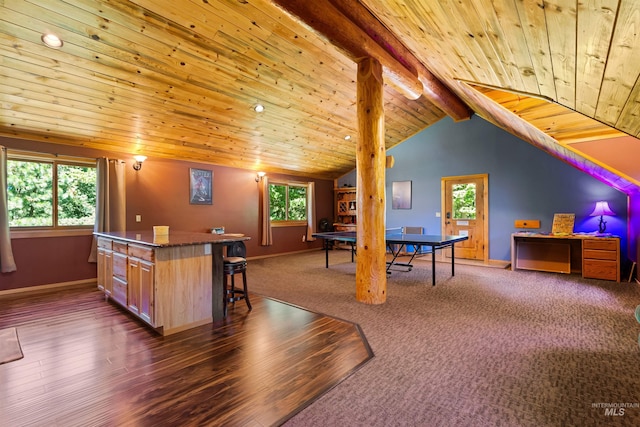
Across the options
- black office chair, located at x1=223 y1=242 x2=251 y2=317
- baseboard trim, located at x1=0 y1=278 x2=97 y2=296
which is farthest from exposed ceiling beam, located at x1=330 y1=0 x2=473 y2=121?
baseboard trim, located at x1=0 y1=278 x2=97 y2=296

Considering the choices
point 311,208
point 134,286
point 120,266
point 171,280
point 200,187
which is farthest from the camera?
point 311,208

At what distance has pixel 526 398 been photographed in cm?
175

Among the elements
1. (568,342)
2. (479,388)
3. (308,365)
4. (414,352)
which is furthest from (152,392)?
(568,342)

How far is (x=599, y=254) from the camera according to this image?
4.69 m

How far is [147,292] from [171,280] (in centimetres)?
28

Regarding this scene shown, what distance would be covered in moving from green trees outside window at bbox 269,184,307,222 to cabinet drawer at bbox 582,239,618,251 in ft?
19.8

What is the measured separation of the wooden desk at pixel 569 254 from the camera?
4.61 metres

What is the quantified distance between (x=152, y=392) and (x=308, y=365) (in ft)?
3.33

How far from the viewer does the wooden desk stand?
4605 millimetres

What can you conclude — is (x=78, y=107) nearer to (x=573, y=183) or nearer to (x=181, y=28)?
(x=181, y=28)

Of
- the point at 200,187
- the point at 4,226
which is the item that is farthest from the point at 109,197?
the point at 200,187

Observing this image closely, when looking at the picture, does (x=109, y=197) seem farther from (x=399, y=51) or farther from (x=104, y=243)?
(x=399, y=51)

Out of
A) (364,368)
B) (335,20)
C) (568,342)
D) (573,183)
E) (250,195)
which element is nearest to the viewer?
(364,368)

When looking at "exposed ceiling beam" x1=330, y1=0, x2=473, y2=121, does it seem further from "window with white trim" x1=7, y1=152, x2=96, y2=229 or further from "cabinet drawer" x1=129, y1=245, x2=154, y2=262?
"window with white trim" x1=7, y1=152, x2=96, y2=229
